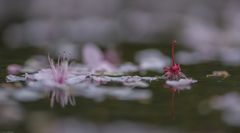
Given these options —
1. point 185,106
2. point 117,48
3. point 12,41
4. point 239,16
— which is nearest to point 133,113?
point 185,106

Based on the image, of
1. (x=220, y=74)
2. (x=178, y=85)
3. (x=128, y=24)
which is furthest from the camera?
(x=128, y=24)

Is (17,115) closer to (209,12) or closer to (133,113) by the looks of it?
(133,113)

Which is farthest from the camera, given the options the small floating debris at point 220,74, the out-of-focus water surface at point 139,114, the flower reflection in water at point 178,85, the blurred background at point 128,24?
the blurred background at point 128,24

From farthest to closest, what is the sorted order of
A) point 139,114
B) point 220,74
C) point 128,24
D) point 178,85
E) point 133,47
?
point 128,24 < point 133,47 < point 220,74 < point 178,85 < point 139,114

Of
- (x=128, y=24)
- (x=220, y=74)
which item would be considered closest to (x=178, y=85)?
(x=220, y=74)

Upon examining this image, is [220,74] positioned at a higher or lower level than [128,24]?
lower

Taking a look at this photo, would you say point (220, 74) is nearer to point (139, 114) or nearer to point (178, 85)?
point (178, 85)

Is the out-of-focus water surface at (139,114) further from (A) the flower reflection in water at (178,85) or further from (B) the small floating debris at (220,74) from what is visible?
(B) the small floating debris at (220,74)

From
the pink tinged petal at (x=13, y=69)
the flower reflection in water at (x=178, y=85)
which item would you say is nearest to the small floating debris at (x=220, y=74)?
the flower reflection in water at (x=178, y=85)
